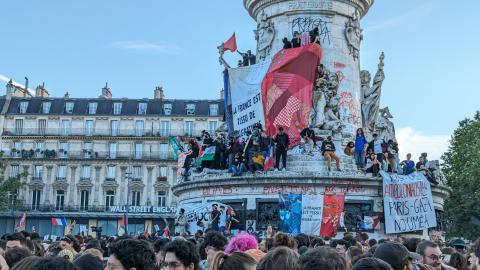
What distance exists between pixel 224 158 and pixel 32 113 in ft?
207

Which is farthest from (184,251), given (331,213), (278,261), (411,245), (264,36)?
(264,36)

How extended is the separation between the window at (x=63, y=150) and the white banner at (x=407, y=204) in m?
63.4

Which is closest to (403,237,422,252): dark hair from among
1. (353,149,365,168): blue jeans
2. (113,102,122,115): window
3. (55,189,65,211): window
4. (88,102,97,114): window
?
(353,149,365,168): blue jeans

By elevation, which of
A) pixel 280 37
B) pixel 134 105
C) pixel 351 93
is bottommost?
pixel 351 93

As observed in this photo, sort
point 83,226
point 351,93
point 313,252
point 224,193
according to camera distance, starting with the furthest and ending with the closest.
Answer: point 83,226 < point 351,93 < point 224,193 < point 313,252

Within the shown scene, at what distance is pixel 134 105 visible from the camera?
298 feet

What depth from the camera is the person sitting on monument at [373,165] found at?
30516mm

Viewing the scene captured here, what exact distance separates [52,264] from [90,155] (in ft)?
275

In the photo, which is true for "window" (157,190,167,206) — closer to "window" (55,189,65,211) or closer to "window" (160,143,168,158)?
"window" (160,143,168,158)

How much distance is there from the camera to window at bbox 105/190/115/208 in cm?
8569

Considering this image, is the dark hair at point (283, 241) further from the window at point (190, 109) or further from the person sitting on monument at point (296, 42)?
the window at point (190, 109)

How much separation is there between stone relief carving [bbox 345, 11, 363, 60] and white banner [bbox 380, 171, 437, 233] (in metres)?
7.53

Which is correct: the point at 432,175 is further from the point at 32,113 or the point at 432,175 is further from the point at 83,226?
the point at 32,113

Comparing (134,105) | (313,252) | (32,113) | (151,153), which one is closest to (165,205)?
(151,153)
